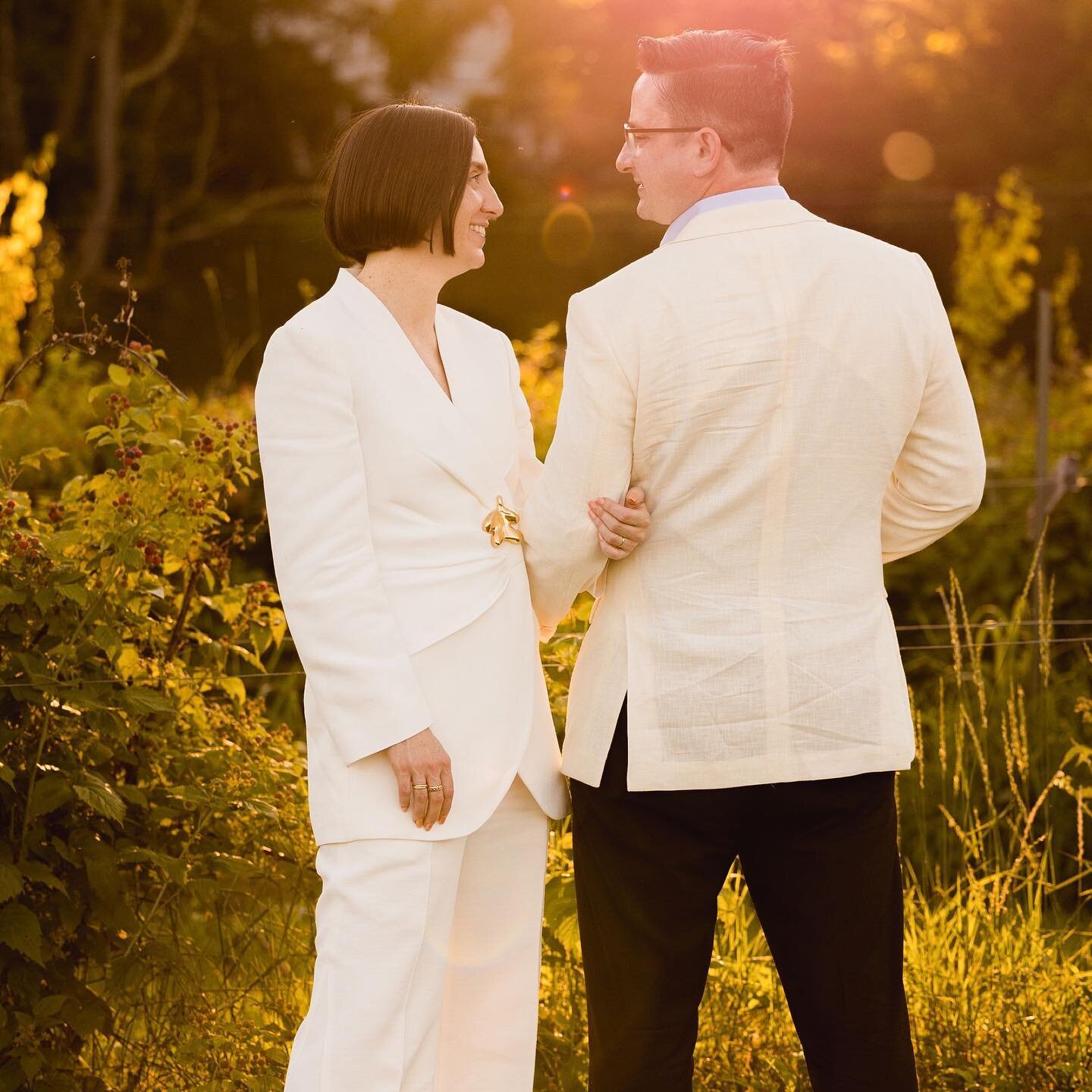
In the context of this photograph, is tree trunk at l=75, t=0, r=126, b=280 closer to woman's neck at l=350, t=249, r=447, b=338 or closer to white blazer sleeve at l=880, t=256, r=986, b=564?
woman's neck at l=350, t=249, r=447, b=338

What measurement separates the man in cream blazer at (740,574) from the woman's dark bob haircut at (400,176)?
0.30 meters

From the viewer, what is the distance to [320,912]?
7.15 feet

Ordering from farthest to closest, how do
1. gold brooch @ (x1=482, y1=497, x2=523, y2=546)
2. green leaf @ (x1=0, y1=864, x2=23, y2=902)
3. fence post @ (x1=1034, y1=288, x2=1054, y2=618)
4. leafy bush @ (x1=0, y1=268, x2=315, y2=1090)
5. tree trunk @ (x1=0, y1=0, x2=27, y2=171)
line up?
tree trunk @ (x1=0, y1=0, x2=27, y2=171) → fence post @ (x1=1034, y1=288, x2=1054, y2=618) → leafy bush @ (x1=0, y1=268, x2=315, y2=1090) → green leaf @ (x1=0, y1=864, x2=23, y2=902) → gold brooch @ (x1=482, y1=497, x2=523, y2=546)

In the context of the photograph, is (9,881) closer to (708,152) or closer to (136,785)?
(136,785)

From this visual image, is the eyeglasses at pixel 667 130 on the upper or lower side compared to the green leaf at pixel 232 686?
upper

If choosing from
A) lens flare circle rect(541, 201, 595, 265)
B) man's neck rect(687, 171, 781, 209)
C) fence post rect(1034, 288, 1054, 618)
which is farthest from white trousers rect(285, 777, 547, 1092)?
lens flare circle rect(541, 201, 595, 265)

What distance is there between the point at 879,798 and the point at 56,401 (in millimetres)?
5451

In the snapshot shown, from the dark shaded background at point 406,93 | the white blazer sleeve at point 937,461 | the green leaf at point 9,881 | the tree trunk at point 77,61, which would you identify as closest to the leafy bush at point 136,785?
the green leaf at point 9,881

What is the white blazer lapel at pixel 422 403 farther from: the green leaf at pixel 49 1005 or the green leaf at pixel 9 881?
the green leaf at pixel 49 1005

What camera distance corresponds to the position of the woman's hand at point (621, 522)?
6.80 feet

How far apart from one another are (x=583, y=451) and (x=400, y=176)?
0.55m

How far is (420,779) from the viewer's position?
7.04ft

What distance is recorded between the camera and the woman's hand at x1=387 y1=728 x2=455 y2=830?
2.14 meters

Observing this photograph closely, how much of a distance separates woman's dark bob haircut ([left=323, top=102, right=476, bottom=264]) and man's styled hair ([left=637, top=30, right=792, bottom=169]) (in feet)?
1.21
